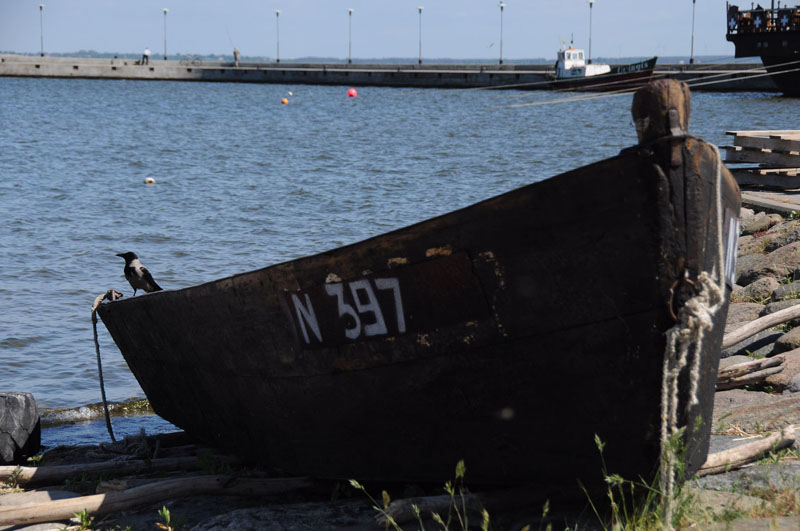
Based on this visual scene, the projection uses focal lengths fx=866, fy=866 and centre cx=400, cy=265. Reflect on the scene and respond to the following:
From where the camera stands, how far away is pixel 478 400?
12.0 feet

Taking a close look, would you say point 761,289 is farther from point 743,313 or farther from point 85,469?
point 85,469

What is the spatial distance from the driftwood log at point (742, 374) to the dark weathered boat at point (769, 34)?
155 ft

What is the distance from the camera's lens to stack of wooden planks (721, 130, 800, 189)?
12391mm

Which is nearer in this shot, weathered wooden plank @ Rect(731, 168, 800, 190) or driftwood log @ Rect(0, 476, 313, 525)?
driftwood log @ Rect(0, 476, 313, 525)

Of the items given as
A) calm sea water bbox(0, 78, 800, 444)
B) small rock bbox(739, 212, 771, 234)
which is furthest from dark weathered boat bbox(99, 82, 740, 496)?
small rock bbox(739, 212, 771, 234)

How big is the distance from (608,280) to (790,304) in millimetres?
4077

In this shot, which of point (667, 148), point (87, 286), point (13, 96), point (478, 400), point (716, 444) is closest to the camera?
point (667, 148)

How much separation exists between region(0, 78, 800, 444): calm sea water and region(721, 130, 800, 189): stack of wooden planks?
17.8 ft

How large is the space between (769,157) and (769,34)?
40.5 metres

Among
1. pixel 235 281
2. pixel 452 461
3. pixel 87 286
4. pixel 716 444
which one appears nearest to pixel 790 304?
pixel 716 444

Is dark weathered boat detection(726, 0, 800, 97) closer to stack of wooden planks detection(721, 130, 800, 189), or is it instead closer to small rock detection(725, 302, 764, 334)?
stack of wooden planks detection(721, 130, 800, 189)

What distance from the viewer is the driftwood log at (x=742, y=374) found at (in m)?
5.47

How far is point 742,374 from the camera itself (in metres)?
5.51

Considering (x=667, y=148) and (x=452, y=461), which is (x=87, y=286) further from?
(x=667, y=148)
